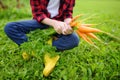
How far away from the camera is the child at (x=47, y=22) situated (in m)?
2.58

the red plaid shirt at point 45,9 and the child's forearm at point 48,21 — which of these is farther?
the red plaid shirt at point 45,9

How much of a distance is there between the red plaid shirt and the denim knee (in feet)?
0.89

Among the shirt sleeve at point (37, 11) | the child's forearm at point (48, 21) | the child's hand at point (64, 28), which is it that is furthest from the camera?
the shirt sleeve at point (37, 11)

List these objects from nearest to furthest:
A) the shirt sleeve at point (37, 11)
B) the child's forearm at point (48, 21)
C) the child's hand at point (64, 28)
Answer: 1. the child's hand at point (64, 28)
2. the child's forearm at point (48, 21)
3. the shirt sleeve at point (37, 11)

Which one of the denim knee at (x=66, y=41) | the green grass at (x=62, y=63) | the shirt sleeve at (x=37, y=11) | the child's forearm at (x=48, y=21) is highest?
the shirt sleeve at (x=37, y=11)

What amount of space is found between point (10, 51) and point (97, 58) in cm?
98

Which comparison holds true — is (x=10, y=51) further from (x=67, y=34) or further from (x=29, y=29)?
(x=67, y=34)

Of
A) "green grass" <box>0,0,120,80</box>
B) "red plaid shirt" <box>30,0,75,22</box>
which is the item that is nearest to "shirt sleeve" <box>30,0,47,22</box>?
"red plaid shirt" <box>30,0,75,22</box>

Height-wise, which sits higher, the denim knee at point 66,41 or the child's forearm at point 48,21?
the child's forearm at point 48,21

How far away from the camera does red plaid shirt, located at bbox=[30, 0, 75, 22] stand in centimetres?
268

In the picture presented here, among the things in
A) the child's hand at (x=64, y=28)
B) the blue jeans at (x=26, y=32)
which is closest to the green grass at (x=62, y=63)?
the blue jeans at (x=26, y=32)

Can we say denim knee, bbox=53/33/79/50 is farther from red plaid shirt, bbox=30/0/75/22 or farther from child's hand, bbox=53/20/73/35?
red plaid shirt, bbox=30/0/75/22

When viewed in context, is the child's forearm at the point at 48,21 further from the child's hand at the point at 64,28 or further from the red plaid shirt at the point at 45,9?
the child's hand at the point at 64,28

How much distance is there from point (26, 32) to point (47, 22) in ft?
0.91
